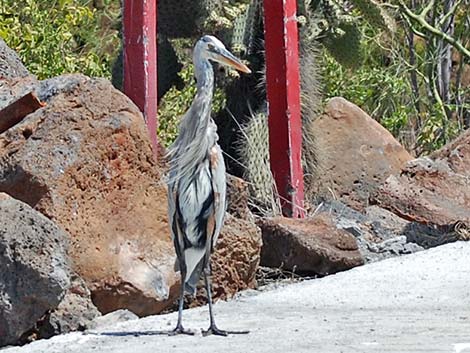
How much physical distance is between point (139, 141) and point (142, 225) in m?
0.52

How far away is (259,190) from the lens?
1030cm

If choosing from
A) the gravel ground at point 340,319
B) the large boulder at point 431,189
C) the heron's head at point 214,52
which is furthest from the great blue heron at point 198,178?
the large boulder at point 431,189

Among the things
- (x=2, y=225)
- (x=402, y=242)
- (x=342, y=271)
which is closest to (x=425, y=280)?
(x=342, y=271)

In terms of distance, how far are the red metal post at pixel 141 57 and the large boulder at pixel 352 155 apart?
229cm

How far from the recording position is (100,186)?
7.57 meters

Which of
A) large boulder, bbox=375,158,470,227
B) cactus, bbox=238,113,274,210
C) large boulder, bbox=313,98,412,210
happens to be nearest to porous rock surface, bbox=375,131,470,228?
large boulder, bbox=375,158,470,227

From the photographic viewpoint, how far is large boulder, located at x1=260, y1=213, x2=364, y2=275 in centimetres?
878

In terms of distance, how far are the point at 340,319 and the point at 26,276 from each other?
5.62ft

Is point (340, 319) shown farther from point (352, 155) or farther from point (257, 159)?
point (352, 155)

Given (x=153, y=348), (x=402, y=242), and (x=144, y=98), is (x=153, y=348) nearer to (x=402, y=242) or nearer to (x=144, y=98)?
(x=144, y=98)

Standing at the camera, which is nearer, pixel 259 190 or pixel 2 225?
pixel 2 225

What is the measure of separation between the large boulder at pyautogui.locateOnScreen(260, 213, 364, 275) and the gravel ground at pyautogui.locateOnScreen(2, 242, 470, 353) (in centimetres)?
21

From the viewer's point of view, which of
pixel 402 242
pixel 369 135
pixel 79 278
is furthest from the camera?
pixel 369 135

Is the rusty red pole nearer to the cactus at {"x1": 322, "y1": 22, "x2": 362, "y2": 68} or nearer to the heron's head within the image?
the cactus at {"x1": 322, "y1": 22, "x2": 362, "y2": 68}
